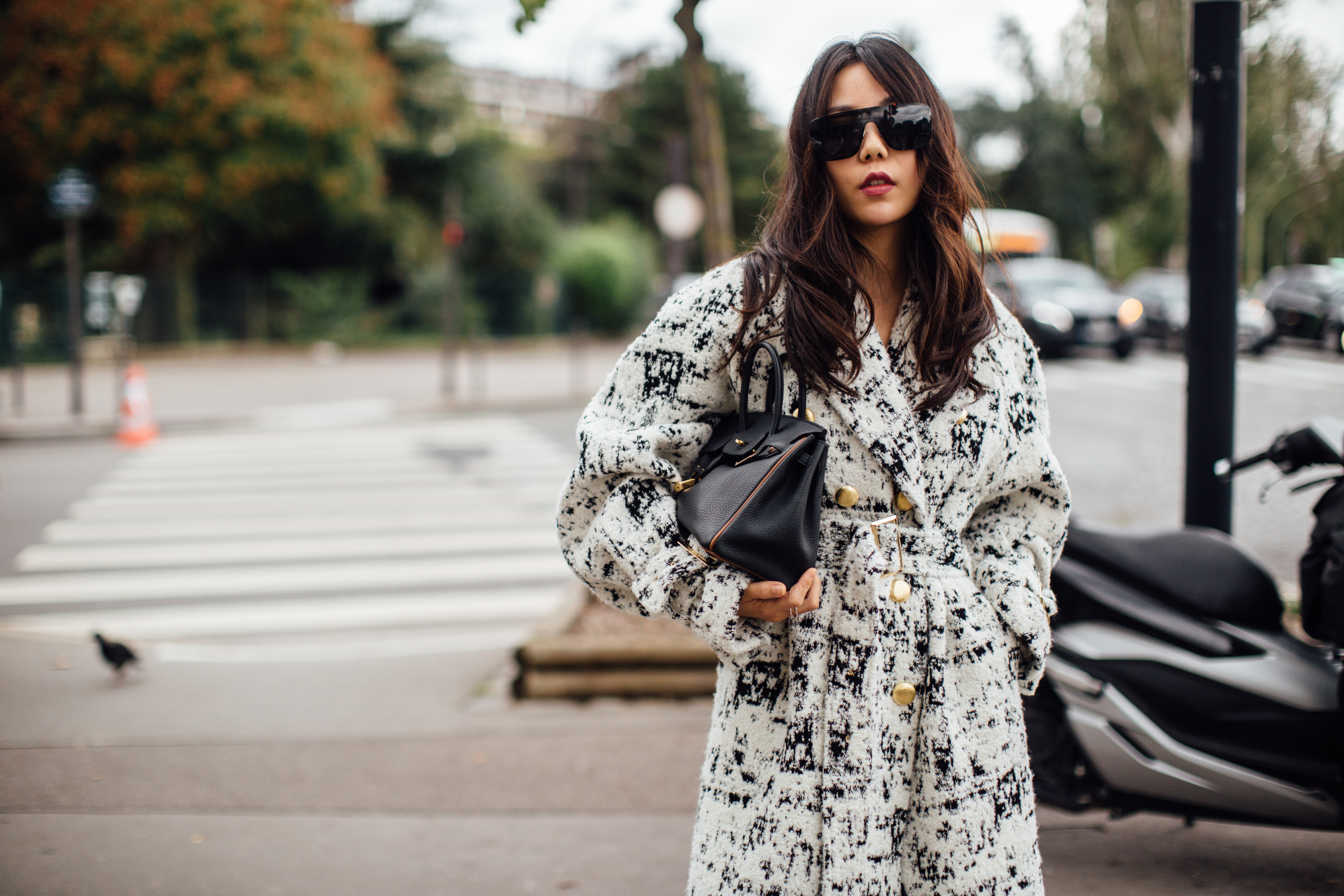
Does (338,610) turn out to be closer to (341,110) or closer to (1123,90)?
(1123,90)

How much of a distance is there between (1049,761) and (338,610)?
453 centimetres

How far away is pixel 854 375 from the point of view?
178 cm

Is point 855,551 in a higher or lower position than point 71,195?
lower

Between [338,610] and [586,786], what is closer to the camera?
[586,786]

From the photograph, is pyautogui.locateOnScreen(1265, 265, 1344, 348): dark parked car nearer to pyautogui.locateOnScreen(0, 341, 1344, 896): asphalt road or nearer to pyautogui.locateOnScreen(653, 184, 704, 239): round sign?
pyautogui.locateOnScreen(0, 341, 1344, 896): asphalt road

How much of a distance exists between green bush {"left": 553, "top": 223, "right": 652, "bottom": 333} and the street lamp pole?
29765 mm

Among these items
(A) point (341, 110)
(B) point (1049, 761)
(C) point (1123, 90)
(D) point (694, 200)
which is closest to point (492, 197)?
(A) point (341, 110)

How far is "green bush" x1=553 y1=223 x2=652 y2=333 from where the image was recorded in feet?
109

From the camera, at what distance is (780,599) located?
1666mm

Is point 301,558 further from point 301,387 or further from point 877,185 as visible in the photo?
point 301,387

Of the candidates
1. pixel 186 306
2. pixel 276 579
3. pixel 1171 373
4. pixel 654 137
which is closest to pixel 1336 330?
pixel 276 579

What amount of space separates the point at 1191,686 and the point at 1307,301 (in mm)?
1787

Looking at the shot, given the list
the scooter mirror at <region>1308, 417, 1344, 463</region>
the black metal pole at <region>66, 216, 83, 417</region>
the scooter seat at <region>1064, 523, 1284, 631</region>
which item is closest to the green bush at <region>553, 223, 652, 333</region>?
the black metal pole at <region>66, 216, 83, 417</region>

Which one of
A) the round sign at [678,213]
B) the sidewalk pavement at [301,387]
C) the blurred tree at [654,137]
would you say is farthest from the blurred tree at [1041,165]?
the round sign at [678,213]
